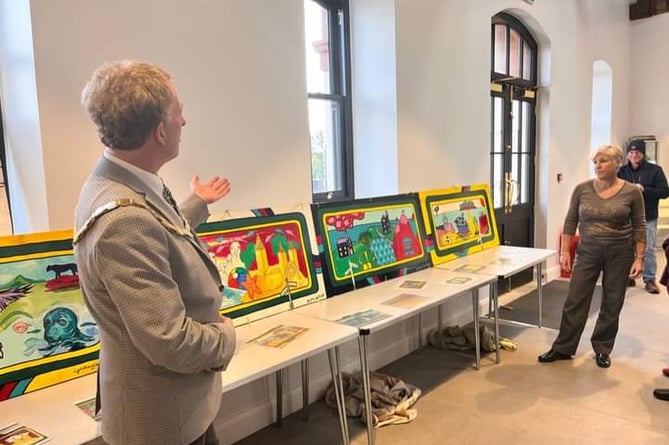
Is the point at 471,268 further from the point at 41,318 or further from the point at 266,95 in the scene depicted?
the point at 41,318

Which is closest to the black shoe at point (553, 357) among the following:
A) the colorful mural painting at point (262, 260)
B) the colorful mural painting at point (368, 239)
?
the colorful mural painting at point (368, 239)

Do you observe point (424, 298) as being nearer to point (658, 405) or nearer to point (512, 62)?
Result: point (658, 405)

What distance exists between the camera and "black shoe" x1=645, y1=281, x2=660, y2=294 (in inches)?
201

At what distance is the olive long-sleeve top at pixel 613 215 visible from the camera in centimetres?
313

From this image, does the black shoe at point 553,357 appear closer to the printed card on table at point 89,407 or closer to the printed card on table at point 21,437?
the printed card on table at point 89,407

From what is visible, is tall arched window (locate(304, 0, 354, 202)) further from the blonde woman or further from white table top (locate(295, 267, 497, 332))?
the blonde woman

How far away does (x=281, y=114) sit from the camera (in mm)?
2791

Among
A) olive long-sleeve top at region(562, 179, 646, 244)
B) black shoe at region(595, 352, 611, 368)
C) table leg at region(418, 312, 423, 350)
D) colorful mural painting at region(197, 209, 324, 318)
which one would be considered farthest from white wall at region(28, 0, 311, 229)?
black shoe at region(595, 352, 611, 368)

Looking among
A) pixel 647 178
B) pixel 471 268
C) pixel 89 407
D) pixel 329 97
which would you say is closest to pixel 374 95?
pixel 329 97

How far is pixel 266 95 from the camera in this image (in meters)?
2.71

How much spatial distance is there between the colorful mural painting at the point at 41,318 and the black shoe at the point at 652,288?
5179 millimetres

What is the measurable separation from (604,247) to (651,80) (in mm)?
5580

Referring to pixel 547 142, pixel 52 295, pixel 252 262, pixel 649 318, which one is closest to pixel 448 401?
pixel 252 262

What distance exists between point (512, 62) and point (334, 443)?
4116 mm
